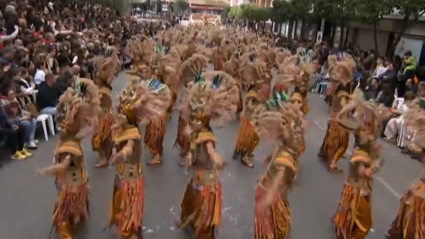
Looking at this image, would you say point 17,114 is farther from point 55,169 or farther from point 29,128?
point 55,169

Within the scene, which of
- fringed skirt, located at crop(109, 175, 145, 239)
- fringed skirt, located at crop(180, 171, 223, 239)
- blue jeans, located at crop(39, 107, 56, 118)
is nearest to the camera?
fringed skirt, located at crop(109, 175, 145, 239)

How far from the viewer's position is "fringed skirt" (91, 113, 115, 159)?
6254 mm

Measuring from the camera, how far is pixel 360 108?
16.1ft

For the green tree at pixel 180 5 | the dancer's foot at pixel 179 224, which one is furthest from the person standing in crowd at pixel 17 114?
the green tree at pixel 180 5

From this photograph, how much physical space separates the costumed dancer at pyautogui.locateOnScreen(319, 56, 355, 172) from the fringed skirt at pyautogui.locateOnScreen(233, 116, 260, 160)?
3.85ft

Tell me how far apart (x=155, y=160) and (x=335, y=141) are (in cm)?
280

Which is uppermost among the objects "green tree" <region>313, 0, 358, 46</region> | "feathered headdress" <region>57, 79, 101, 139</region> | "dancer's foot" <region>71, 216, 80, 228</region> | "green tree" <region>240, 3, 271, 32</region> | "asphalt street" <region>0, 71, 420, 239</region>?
"green tree" <region>313, 0, 358, 46</region>

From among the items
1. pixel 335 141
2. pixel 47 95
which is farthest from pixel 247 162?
pixel 47 95

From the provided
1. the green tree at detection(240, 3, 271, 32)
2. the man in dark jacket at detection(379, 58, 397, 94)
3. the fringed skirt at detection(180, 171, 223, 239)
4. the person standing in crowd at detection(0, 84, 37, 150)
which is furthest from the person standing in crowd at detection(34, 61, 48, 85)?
the green tree at detection(240, 3, 271, 32)

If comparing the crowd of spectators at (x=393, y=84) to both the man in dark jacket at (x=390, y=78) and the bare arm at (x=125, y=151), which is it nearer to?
the man in dark jacket at (x=390, y=78)

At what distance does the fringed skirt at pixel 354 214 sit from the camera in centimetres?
439

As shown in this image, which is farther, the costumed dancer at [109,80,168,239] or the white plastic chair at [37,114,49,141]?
the white plastic chair at [37,114,49,141]

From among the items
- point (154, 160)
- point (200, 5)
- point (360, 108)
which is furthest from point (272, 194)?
point (200, 5)

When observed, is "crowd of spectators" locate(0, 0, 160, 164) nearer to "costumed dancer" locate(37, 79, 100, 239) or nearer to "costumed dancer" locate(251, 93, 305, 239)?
"costumed dancer" locate(37, 79, 100, 239)
